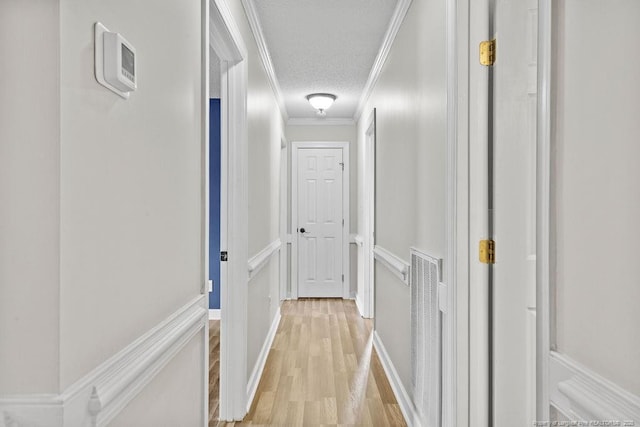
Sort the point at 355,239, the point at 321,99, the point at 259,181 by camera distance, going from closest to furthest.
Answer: the point at 259,181, the point at 321,99, the point at 355,239

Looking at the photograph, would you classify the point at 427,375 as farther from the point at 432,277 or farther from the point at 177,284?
the point at 177,284

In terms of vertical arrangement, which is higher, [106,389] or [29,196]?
[29,196]

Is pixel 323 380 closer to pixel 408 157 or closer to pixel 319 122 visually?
pixel 408 157

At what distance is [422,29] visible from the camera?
2270mm

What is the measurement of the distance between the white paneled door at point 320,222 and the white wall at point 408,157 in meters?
2.17

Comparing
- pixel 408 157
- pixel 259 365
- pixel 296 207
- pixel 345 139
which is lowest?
pixel 259 365

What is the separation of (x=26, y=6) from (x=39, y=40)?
0.06 metres

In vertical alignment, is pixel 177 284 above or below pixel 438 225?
below

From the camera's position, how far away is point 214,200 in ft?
16.1

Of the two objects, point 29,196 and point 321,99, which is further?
point 321,99

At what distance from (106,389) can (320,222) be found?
5.20m

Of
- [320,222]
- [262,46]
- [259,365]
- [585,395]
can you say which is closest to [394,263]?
[259,365]

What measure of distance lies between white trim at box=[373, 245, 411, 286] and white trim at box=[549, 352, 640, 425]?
1496mm

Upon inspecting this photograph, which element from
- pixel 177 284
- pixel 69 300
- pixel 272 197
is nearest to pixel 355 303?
pixel 272 197
